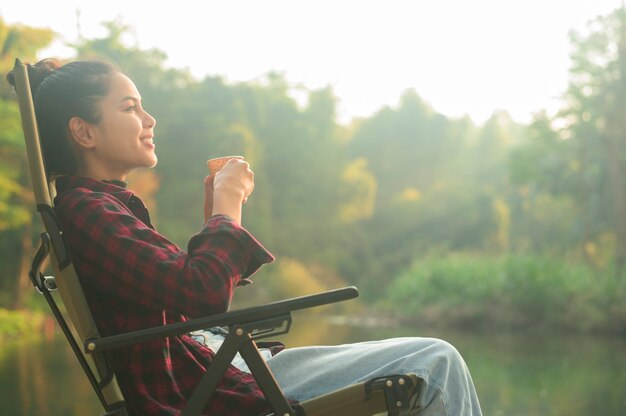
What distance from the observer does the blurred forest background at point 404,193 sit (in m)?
13.0

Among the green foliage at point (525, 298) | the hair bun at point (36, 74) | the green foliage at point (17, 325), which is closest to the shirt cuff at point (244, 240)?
the hair bun at point (36, 74)

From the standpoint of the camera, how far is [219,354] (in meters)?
1.60

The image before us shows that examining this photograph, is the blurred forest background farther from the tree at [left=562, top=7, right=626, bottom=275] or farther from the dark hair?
the dark hair

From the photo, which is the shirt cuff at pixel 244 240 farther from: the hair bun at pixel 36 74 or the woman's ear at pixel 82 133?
the hair bun at pixel 36 74

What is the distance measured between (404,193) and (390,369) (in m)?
34.4

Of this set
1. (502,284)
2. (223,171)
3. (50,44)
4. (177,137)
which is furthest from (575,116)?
(223,171)

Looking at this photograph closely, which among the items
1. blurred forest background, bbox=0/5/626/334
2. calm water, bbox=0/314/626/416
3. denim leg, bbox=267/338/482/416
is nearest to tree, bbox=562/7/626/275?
blurred forest background, bbox=0/5/626/334

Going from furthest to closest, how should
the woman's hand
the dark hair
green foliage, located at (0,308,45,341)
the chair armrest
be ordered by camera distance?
green foliage, located at (0,308,45,341)
the dark hair
the woman's hand
the chair armrest

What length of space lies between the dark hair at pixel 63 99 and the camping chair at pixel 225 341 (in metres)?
0.10

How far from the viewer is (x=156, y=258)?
5.23 feet

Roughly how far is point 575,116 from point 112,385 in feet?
64.0

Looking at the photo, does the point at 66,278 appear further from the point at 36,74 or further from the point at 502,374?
the point at 502,374

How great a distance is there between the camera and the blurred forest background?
13.0 metres

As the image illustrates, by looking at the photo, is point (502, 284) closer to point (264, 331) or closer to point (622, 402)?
point (622, 402)
